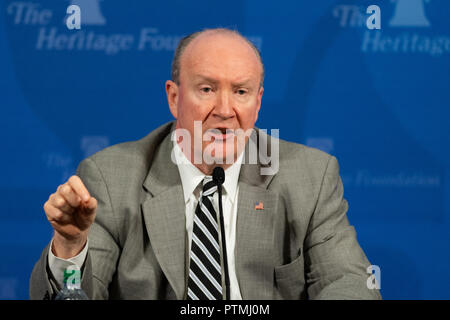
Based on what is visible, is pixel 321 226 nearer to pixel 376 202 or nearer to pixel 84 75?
pixel 376 202

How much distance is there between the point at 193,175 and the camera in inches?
90.4

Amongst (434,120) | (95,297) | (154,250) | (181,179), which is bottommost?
(95,297)

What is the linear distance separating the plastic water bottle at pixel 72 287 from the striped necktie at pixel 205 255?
1.65 feet

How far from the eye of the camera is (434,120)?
3.03 meters

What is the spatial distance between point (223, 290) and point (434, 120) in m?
1.53

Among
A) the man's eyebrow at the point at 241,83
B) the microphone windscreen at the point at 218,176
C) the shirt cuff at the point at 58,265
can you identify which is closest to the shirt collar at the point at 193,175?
the man's eyebrow at the point at 241,83

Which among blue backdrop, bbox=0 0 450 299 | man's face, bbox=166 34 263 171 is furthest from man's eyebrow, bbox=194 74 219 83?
blue backdrop, bbox=0 0 450 299

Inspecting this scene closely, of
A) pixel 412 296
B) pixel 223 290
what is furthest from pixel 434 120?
pixel 223 290

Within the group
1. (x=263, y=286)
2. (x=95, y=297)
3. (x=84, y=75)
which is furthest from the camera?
(x=84, y=75)

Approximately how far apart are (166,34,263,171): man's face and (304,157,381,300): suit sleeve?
1.25ft

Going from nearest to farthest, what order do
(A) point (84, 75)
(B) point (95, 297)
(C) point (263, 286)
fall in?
(B) point (95, 297)
(C) point (263, 286)
(A) point (84, 75)

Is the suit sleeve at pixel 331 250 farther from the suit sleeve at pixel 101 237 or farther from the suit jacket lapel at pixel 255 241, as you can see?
the suit sleeve at pixel 101 237

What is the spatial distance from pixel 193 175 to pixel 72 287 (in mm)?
765

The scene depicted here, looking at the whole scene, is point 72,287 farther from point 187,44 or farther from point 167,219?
point 187,44
